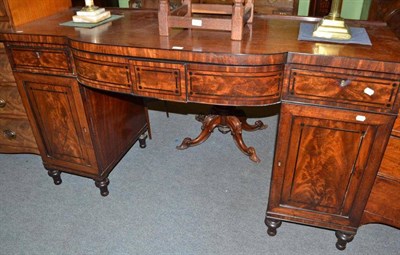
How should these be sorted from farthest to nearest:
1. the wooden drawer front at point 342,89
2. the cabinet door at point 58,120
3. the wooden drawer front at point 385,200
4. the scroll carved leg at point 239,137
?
the scroll carved leg at point 239,137 < the cabinet door at point 58,120 < the wooden drawer front at point 385,200 < the wooden drawer front at point 342,89

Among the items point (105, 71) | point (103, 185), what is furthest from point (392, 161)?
point (103, 185)

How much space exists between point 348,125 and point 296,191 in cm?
42

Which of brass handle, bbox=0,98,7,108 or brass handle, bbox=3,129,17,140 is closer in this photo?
A: brass handle, bbox=0,98,7,108

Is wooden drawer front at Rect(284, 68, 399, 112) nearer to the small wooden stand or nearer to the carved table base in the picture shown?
the small wooden stand

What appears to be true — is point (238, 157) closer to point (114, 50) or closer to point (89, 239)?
point (89, 239)

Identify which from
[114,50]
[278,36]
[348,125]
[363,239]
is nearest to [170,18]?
[114,50]

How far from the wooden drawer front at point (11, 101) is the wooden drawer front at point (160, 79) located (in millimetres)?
955

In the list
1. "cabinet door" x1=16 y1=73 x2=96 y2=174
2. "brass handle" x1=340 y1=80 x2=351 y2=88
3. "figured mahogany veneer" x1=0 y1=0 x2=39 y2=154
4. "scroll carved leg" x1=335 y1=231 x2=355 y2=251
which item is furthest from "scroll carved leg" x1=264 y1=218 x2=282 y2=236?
"figured mahogany veneer" x1=0 y1=0 x2=39 y2=154

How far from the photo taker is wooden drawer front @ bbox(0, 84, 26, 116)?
6.26 feet

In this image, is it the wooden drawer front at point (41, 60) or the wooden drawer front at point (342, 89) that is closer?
the wooden drawer front at point (342, 89)

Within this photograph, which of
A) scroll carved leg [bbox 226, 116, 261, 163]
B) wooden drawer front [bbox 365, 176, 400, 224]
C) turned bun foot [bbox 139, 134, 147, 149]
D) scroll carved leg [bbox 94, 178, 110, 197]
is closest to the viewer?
wooden drawer front [bbox 365, 176, 400, 224]

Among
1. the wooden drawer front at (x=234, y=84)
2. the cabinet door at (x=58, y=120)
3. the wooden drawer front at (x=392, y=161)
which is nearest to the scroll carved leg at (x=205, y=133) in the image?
the cabinet door at (x=58, y=120)

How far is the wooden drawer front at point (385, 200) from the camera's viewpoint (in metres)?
1.43

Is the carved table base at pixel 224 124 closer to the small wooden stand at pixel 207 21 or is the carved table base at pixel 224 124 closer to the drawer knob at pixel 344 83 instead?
the small wooden stand at pixel 207 21
